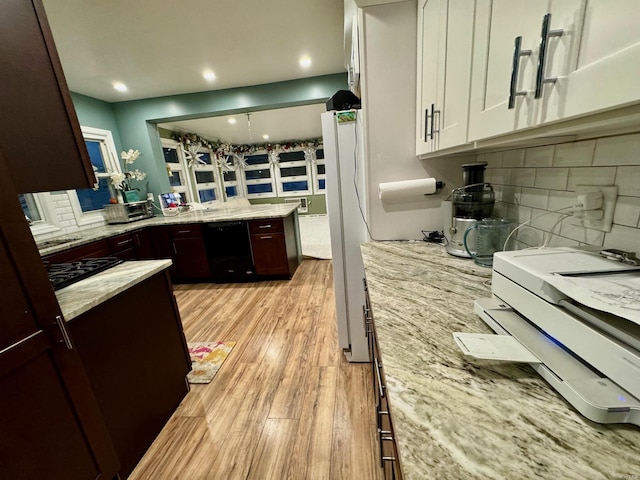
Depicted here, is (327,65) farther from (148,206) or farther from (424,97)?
(148,206)

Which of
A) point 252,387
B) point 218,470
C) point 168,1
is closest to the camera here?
point 218,470

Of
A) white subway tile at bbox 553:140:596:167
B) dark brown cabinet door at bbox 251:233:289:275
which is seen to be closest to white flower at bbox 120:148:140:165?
dark brown cabinet door at bbox 251:233:289:275

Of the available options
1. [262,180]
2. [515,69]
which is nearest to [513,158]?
[515,69]

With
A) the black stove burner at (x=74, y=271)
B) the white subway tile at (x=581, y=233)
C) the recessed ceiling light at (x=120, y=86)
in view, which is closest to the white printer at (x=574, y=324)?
the white subway tile at (x=581, y=233)

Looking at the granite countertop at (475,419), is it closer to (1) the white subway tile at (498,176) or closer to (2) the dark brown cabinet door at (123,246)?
(1) the white subway tile at (498,176)

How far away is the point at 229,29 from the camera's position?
2248 mm

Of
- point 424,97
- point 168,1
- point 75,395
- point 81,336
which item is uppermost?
point 168,1

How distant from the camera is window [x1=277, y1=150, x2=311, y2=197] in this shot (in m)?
7.77

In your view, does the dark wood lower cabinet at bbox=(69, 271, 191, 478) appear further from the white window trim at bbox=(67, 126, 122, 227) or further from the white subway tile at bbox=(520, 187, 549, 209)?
the white window trim at bbox=(67, 126, 122, 227)

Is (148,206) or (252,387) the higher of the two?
(148,206)

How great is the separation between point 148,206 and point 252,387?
10.9ft

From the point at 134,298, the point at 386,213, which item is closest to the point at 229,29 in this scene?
the point at 386,213

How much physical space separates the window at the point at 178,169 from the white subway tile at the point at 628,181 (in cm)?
574

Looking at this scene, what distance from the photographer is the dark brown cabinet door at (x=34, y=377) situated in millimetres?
773
